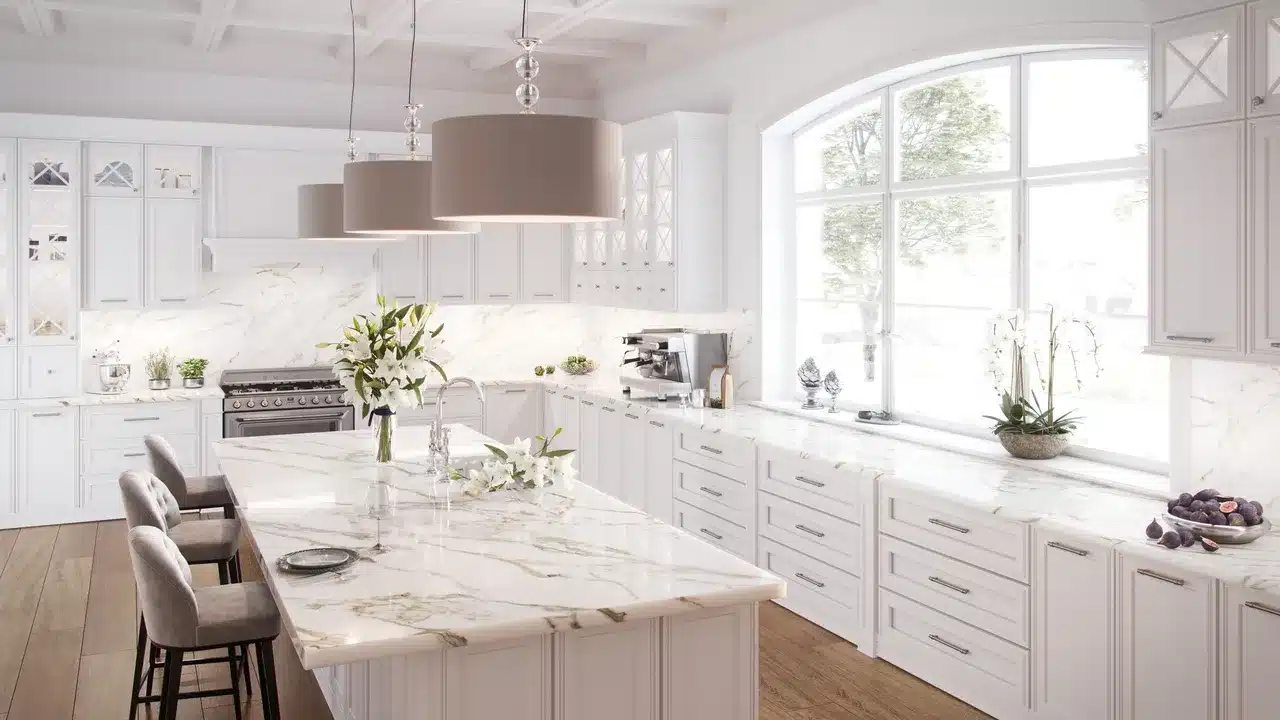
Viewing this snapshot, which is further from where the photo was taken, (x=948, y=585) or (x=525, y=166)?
(x=948, y=585)

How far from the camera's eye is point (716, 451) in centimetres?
592

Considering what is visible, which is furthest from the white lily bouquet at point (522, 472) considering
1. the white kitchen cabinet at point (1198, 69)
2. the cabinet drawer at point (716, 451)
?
the white kitchen cabinet at point (1198, 69)

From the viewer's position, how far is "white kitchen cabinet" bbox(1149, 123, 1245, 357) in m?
3.45

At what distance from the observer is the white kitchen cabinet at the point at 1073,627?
3553 millimetres

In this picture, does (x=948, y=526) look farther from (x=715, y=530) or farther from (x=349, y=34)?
(x=349, y=34)

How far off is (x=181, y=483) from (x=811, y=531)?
2844 millimetres

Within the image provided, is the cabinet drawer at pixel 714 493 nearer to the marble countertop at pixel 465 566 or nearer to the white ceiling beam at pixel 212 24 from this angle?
the marble countertop at pixel 465 566

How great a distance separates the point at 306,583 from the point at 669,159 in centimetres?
451

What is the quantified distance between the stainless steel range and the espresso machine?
2214 millimetres

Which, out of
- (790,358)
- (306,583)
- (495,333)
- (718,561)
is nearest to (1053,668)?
(718,561)

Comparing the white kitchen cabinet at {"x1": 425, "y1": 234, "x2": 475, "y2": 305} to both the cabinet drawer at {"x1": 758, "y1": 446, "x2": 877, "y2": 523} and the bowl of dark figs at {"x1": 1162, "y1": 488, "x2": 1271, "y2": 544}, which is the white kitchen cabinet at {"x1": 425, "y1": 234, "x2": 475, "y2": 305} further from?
the bowl of dark figs at {"x1": 1162, "y1": 488, "x2": 1271, "y2": 544}

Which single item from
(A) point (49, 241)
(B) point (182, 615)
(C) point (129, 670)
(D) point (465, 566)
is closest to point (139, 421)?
(A) point (49, 241)

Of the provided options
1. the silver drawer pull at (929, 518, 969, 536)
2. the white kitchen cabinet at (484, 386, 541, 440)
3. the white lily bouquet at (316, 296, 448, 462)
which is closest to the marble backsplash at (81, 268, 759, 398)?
the white kitchen cabinet at (484, 386, 541, 440)

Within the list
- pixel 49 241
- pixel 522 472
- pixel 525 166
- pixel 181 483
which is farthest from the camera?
pixel 49 241
